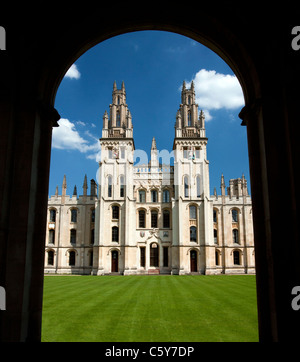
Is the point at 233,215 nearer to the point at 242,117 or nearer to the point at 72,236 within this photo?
the point at 72,236

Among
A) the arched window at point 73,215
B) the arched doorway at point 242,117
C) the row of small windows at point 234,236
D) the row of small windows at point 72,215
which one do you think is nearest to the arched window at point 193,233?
the row of small windows at point 234,236

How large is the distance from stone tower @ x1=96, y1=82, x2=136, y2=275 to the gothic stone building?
13 cm

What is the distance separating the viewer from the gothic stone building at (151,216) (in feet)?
142

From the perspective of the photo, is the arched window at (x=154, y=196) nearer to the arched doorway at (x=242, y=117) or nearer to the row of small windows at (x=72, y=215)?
the row of small windows at (x=72, y=215)

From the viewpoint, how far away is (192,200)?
146 feet

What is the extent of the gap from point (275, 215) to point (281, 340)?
187 centimetres

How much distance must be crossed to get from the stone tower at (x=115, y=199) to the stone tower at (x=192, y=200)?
6.62 meters

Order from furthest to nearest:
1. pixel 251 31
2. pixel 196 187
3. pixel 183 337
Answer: pixel 196 187 < pixel 183 337 < pixel 251 31

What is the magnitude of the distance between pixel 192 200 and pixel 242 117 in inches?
1518

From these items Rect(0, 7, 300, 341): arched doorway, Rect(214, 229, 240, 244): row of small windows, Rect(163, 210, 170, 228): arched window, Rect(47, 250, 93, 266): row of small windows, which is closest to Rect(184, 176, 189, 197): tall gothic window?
Rect(163, 210, 170, 228): arched window
